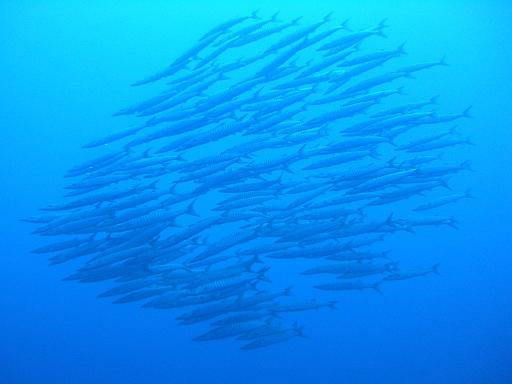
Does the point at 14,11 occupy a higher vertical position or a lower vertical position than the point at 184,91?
higher

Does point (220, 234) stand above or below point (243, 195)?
above

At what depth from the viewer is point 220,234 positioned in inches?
268

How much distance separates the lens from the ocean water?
573cm

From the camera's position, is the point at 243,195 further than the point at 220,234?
No

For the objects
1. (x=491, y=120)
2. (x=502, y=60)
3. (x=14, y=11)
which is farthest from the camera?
(x=491, y=120)

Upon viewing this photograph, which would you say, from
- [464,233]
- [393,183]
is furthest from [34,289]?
[464,233]

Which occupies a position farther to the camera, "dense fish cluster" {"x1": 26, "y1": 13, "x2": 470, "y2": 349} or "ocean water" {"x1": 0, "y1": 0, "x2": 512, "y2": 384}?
"ocean water" {"x1": 0, "y1": 0, "x2": 512, "y2": 384}

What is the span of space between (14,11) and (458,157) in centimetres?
732

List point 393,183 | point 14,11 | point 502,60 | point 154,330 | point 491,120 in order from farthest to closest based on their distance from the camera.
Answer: point 491,120 < point 502,60 < point 154,330 < point 14,11 < point 393,183

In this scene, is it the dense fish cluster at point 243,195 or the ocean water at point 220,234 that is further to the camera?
the ocean water at point 220,234

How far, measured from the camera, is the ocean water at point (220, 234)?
18.8 ft

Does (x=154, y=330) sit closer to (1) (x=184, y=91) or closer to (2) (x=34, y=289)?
(2) (x=34, y=289)

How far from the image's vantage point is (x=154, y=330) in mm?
5996

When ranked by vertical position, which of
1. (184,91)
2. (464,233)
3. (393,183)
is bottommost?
(393,183)
